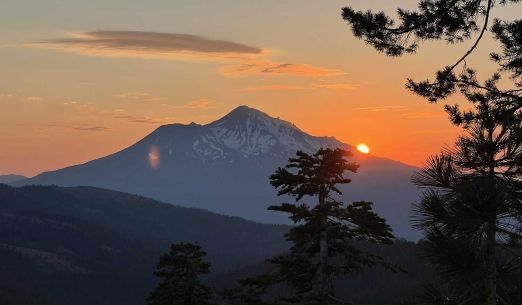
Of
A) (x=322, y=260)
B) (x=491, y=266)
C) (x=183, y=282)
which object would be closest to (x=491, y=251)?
(x=491, y=266)

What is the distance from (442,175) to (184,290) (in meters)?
29.1

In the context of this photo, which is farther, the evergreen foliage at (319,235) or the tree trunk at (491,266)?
the evergreen foliage at (319,235)

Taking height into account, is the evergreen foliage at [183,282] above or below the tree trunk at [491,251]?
below

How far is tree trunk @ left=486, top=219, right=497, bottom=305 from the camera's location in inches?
476

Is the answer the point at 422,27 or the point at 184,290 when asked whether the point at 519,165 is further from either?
the point at 184,290

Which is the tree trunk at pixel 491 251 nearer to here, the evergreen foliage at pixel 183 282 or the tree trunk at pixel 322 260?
the tree trunk at pixel 322 260

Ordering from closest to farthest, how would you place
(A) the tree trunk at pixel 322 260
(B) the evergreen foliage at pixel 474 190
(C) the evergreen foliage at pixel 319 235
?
(B) the evergreen foliage at pixel 474 190, (A) the tree trunk at pixel 322 260, (C) the evergreen foliage at pixel 319 235

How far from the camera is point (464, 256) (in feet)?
40.9

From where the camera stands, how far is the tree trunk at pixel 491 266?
476 inches

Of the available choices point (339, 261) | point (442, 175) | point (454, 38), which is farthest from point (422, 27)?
point (339, 261)

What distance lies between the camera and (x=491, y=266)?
40.4 feet

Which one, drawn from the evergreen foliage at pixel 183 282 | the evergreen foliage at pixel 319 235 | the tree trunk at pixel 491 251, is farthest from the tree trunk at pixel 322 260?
the evergreen foliage at pixel 183 282

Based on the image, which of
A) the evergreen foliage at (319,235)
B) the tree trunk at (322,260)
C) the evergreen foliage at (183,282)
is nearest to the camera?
the tree trunk at (322,260)

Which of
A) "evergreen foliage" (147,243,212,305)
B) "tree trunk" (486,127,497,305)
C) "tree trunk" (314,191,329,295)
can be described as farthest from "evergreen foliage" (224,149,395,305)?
"evergreen foliage" (147,243,212,305)
